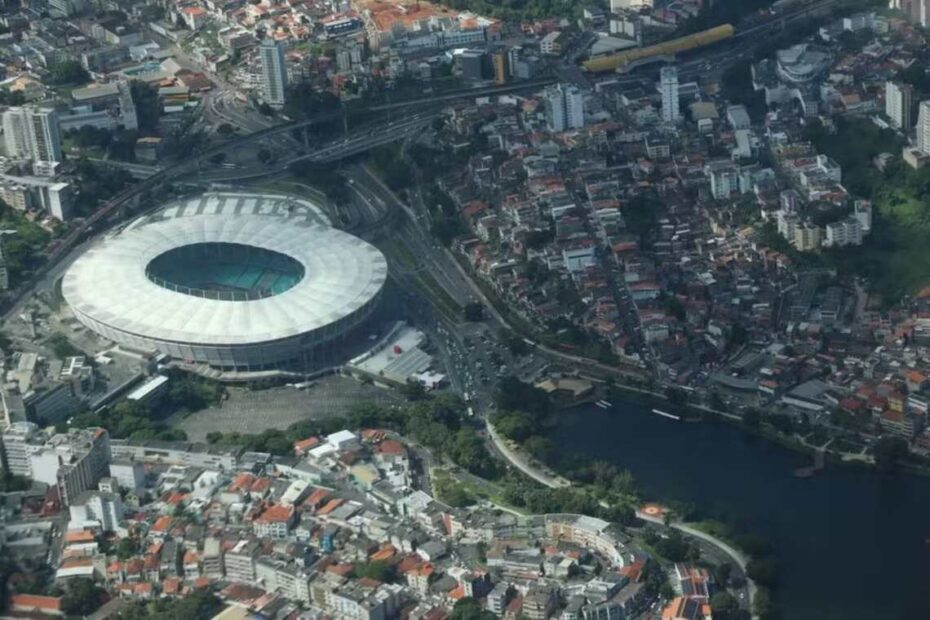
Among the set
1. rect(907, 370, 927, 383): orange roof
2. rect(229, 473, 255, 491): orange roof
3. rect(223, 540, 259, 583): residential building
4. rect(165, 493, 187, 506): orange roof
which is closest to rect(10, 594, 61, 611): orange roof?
rect(223, 540, 259, 583): residential building

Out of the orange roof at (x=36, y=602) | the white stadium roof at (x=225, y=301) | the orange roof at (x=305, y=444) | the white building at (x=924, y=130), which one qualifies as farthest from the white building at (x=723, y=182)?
the orange roof at (x=36, y=602)

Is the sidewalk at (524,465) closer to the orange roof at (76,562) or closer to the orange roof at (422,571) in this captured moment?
the orange roof at (422,571)

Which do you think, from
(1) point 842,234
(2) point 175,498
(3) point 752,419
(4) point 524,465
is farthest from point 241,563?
(1) point 842,234

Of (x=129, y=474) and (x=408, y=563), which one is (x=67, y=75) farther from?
(x=408, y=563)

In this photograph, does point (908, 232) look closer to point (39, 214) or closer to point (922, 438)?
point (922, 438)

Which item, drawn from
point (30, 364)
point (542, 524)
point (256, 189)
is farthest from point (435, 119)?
point (542, 524)
